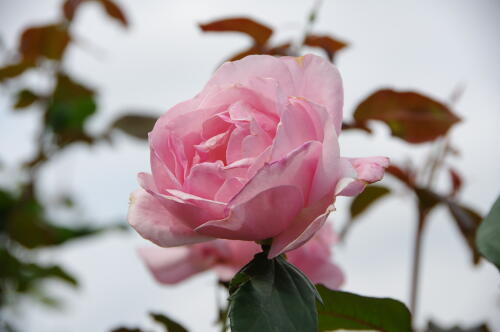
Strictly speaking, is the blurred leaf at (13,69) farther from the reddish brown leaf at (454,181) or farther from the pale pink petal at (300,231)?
the pale pink petal at (300,231)

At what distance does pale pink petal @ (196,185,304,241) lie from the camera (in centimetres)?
26

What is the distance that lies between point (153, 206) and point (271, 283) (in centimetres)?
8

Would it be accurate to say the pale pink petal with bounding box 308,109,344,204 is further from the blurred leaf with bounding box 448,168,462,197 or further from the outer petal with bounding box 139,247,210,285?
the blurred leaf with bounding box 448,168,462,197

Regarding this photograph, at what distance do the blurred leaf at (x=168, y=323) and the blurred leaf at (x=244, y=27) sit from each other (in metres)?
0.25

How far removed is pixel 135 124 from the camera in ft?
2.71

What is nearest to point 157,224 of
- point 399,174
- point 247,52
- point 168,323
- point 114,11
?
point 168,323

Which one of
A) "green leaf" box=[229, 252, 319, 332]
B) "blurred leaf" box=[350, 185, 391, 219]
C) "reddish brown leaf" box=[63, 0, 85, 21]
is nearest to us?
"green leaf" box=[229, 252, 319, 332]

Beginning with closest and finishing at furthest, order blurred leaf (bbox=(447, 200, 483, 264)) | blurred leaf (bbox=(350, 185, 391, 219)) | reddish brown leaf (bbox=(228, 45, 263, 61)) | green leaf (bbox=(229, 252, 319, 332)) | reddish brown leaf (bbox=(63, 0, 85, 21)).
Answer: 1. green leaf (bbox=(229, 252, 319, 332))
2. reddish brown leaf (bbox=(228, 45, 263, 61))
3. blurred leaf (bbox=(447, 200, 483, 264))
4. blurred leaf (bbox=(350, 185, 391, 219))
5. reddish brown leaf (bbox=(63, 0, 85, 21))

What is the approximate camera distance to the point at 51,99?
119 cm

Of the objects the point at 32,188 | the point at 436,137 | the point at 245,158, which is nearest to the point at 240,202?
the point at 245,158

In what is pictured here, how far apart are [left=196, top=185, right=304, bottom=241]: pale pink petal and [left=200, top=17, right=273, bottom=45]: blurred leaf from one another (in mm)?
264

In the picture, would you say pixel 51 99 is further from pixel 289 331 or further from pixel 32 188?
pixel 289 331

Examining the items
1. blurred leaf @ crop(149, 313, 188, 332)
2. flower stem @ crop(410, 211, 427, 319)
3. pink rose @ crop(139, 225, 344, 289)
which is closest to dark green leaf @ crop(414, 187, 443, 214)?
flower stem @ crop(410, 211, 427, 319)

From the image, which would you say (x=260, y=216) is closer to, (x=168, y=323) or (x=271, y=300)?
(x=271, y=300)
